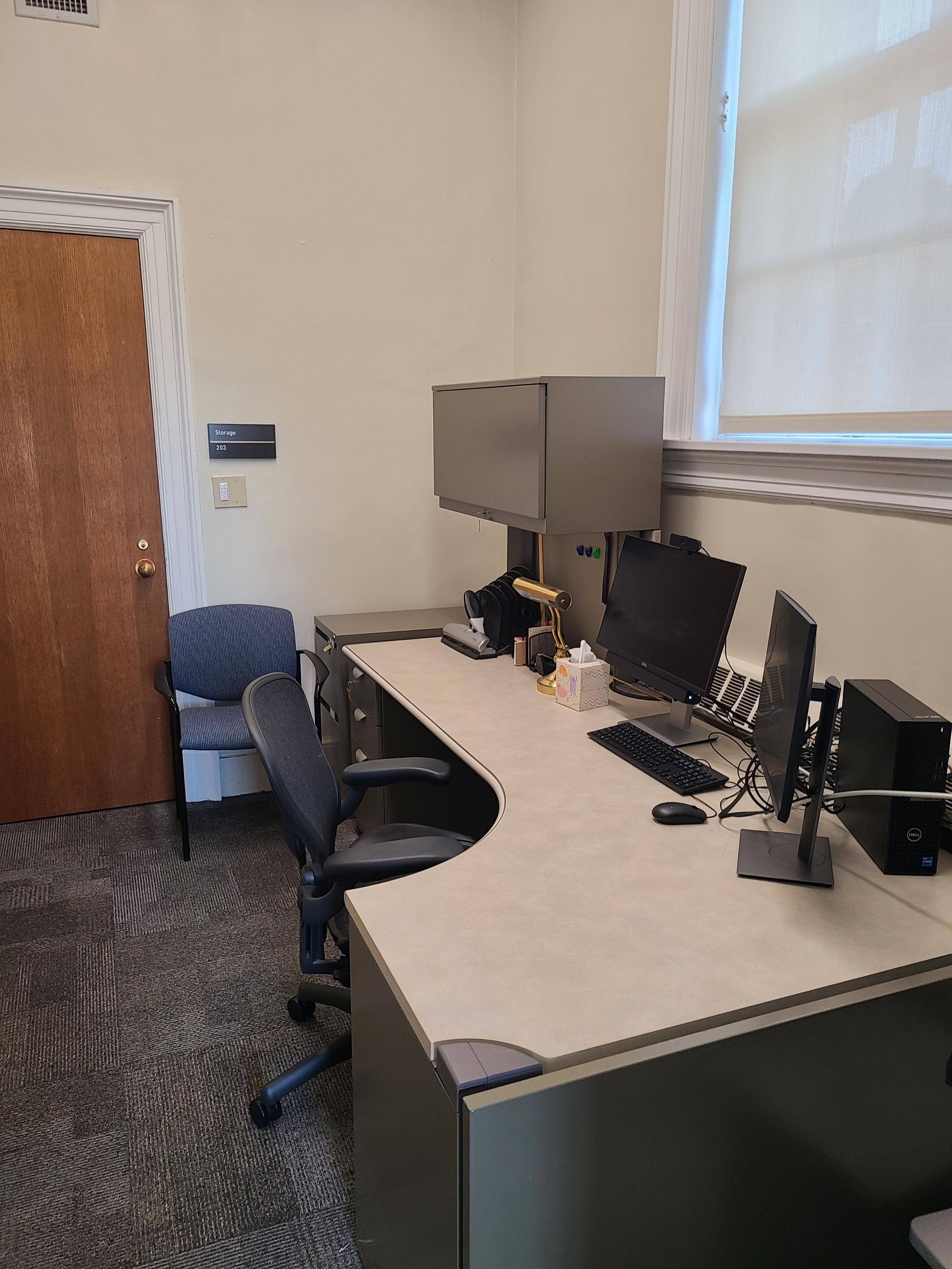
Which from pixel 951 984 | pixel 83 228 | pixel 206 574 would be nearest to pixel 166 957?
pixel 206 574

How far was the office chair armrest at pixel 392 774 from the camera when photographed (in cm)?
220

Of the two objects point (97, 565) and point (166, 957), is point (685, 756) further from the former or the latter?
point (97, 565)

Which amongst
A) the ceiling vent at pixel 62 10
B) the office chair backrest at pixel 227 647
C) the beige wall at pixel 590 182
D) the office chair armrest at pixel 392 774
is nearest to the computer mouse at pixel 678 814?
the office chair armrest at pixel 392 774

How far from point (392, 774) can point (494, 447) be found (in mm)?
1061

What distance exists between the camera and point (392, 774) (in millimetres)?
2213

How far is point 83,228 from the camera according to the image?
3.08m

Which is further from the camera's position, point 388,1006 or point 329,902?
point 329,902

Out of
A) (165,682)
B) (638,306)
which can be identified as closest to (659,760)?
(638,306)

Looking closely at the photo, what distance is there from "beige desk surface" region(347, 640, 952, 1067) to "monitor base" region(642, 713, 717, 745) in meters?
0.22

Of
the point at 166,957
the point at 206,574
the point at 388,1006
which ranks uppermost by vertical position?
the point at 206,574

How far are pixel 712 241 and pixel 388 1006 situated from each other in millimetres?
2134

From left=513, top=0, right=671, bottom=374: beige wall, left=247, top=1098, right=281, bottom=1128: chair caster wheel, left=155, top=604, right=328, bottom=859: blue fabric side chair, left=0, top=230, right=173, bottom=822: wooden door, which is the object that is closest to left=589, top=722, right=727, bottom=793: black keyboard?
left=247, top=1098, right=281, bottom=1128: chair caster wheel

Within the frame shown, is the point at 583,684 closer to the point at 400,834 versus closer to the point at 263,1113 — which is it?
the point at 400,834

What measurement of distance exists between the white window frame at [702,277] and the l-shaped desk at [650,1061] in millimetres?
1060
